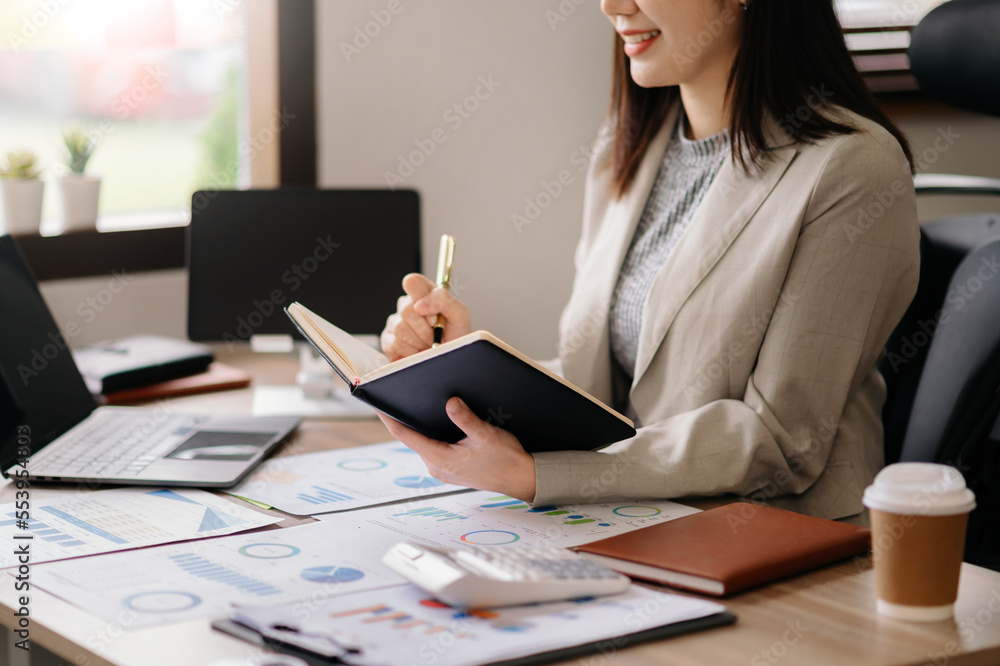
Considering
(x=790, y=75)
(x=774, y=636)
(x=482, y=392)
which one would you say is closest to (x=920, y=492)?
(x=774, y=636)

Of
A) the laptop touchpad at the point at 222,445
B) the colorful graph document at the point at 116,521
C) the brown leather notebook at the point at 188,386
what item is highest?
the colorful graph document at the point at 116,521

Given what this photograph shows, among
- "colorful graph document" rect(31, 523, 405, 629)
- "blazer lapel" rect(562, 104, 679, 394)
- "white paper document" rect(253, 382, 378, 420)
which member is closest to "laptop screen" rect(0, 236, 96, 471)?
"white paper document" rect(253, 382, 378, 420)

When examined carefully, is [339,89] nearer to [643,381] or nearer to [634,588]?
[643,381]

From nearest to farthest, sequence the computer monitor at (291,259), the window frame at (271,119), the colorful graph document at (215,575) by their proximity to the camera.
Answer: the colorful graph document at (215,575)
the computer monitor at (291,259)
the window frame at (271,119)

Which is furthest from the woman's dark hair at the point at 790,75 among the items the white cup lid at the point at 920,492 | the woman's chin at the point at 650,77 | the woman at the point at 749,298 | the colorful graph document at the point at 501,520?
the white cup lid at the point at 920,492

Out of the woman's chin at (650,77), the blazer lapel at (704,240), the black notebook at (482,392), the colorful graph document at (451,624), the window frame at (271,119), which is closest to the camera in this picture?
the colorful graph document at (451,624)

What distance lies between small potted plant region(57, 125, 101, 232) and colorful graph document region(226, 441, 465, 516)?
87 centimetres

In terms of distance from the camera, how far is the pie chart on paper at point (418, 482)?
1233mm

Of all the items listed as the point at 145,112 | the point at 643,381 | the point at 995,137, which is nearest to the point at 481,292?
the point at 145,112

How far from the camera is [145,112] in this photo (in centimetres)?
208

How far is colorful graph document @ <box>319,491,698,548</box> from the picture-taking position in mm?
1039

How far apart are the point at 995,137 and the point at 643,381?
183 centimetres

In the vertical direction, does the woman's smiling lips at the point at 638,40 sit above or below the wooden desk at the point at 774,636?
above

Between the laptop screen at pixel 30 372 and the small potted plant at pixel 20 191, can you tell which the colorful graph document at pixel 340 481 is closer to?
the laptop screen at pixel 30 372
